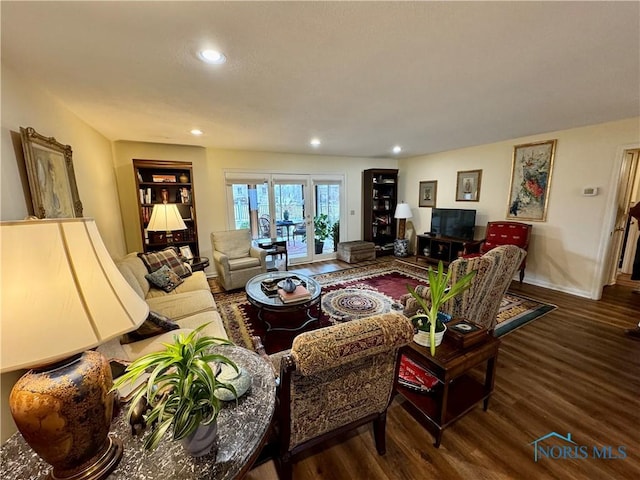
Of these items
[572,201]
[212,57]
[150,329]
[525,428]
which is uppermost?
[212,57]

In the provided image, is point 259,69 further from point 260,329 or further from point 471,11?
point 260,329

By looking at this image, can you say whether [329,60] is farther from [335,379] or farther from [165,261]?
[165,261]

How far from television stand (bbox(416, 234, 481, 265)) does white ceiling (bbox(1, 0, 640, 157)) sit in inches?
87.9

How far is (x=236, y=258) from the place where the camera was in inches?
172

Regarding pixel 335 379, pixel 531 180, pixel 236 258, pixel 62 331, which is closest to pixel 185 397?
pixel 62 331

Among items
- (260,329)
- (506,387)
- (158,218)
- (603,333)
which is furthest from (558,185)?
(158,218)

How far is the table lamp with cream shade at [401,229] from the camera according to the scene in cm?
581

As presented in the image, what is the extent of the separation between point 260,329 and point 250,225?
266cm

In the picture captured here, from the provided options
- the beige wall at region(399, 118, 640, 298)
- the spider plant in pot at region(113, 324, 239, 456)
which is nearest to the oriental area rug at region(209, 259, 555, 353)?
the beige wall at region(399, 118, 640, 298)

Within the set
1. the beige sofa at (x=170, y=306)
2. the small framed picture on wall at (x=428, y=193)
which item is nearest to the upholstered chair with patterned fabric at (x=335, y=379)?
the beige sofa at (x=170, y=306)

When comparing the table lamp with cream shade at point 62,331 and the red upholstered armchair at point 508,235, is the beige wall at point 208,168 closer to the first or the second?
the red upholstered armchair at point 508,235

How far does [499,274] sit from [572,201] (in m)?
2.83

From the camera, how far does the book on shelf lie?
266 centimetres

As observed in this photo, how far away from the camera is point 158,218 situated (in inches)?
132
